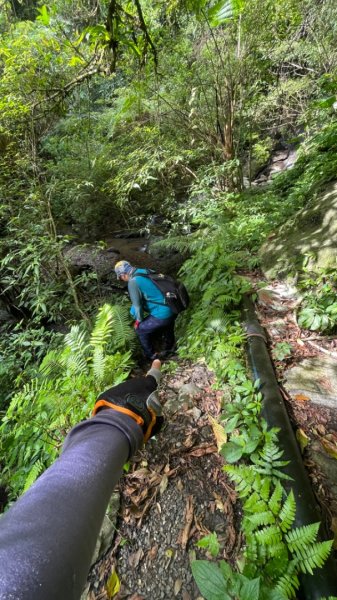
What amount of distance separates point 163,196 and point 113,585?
9.89 meters

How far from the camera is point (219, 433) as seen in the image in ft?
7.53

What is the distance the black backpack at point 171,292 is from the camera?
14.1 ft

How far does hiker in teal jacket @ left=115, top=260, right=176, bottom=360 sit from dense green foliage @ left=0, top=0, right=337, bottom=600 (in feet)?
1.04

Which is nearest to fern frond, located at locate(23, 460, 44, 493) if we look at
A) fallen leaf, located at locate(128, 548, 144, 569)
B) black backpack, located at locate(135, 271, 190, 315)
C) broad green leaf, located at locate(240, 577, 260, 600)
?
fallen leaf, located at locate(128, 548, 144, 569)

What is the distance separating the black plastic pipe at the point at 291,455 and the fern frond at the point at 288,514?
0.11 metres

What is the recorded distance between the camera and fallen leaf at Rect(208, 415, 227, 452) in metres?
2.22

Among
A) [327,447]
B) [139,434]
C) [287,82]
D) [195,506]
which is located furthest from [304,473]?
[287,82]

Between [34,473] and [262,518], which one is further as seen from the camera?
[34,473]

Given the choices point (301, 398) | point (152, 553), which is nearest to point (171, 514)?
point (152, 553)

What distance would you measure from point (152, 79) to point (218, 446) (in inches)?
321

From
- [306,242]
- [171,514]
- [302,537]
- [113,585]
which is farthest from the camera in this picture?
[306,242]

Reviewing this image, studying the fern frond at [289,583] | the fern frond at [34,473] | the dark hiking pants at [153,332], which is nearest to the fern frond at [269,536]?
the fern frond at [289,583]

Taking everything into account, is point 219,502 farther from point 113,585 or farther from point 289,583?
A: point 113,585

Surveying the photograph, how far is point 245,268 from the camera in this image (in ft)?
15.8
